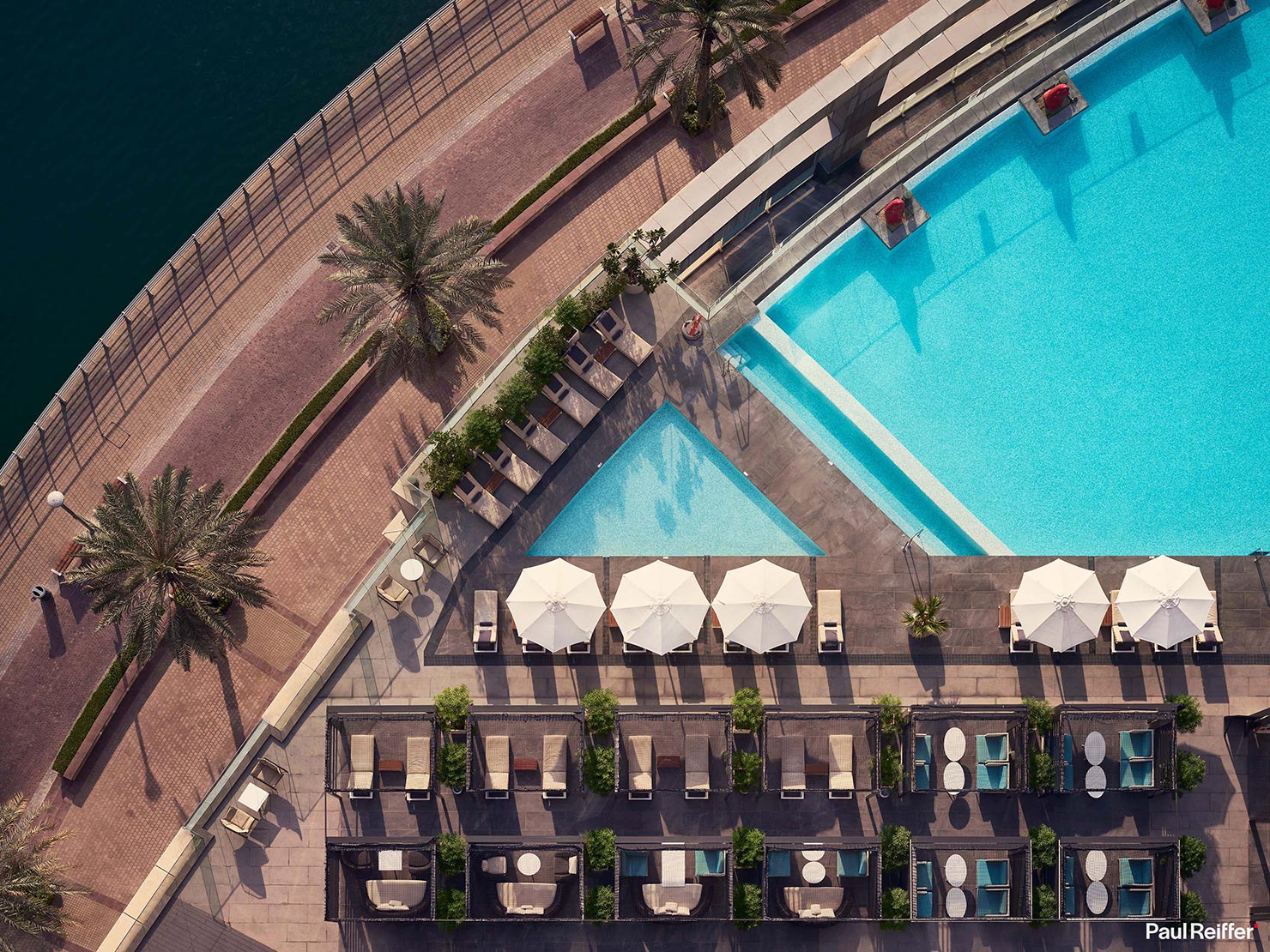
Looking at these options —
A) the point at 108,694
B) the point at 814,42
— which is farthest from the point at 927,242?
the point at 108,694

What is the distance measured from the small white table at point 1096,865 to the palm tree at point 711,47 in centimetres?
2573

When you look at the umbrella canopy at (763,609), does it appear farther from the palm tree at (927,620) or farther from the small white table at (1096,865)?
the small white table at (1096,865)

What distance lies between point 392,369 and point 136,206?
12.1m

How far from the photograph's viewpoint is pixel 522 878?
28.6m

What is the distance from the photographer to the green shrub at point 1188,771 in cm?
2861

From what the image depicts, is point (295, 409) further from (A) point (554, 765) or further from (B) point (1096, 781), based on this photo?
(B) point (1096, 781)

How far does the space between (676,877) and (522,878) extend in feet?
15.7

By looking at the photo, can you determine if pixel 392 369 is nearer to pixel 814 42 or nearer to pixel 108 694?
pixel 108 694

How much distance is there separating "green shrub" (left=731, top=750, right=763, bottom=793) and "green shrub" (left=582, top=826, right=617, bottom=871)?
415 centimetres

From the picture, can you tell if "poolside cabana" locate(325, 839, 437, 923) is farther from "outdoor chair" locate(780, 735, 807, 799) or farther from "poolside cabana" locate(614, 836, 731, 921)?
"outdoor chair" locate(780, 735, 807, 799)

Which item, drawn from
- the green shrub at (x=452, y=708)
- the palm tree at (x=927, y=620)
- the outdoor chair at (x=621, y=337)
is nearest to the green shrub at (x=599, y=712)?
the green shrub at (x=452, y=708)

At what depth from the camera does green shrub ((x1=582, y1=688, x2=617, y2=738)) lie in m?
28.9

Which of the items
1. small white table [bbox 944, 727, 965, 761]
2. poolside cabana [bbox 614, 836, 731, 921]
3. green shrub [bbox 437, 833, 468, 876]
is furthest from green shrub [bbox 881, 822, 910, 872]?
green shrub [bbox 437, 833, 468, 876]

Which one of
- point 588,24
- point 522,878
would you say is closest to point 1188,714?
point 522,878
